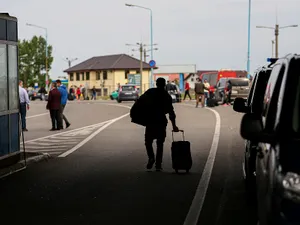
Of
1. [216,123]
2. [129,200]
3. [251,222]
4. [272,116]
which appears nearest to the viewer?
[272,116]

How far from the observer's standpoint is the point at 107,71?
12069 cm

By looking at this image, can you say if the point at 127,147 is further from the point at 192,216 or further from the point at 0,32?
the point at 192,216

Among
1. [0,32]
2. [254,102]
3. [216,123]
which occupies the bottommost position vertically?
[216,123]

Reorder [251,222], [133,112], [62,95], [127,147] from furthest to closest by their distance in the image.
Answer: [62,95], [127,147], [133,112], [251,222]

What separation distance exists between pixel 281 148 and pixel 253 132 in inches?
14.6

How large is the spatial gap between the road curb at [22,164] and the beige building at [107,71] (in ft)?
326

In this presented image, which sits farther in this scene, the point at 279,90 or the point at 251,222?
the point at 251,222

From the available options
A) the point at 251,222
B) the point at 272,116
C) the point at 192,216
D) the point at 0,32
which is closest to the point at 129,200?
the point at 192,216

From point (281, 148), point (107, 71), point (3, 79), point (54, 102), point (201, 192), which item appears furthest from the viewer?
point (107, 71)

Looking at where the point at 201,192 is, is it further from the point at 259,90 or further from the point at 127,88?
the point at 127,88

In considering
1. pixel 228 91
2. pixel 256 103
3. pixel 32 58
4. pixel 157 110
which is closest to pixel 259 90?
pixel 256 103

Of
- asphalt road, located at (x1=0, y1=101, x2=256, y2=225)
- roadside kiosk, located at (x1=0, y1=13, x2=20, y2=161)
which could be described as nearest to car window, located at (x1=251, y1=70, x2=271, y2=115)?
asphalt road, located at (x1=0, y1=101, x2=256, y2=225)

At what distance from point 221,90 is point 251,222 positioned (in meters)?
37.7

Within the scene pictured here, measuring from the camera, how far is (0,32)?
1158 cm
